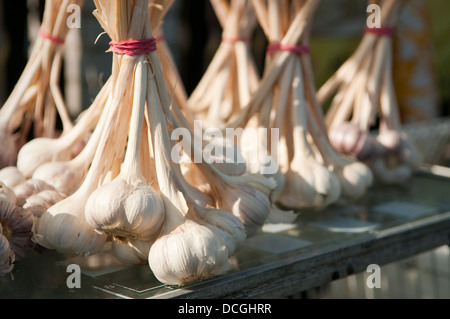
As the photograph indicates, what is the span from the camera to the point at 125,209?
57 cm

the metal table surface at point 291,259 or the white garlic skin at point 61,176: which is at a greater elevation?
the white garlic skin at point 61,176

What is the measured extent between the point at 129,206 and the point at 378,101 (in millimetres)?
629

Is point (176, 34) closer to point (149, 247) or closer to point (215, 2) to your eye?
point (215, 2)

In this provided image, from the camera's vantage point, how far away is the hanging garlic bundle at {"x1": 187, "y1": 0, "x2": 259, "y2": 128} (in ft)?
3.27

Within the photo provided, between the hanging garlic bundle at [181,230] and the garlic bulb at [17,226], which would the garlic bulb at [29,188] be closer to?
the garlic bulb at [17,226]

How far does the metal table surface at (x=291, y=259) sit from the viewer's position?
0.61m

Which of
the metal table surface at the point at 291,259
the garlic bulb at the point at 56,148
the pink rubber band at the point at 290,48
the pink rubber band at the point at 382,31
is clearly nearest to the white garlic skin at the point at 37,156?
the garlic bulb at the point at 56,148

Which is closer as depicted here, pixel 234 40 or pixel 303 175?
pixel 303 175

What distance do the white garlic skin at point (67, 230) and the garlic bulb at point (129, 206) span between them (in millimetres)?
21

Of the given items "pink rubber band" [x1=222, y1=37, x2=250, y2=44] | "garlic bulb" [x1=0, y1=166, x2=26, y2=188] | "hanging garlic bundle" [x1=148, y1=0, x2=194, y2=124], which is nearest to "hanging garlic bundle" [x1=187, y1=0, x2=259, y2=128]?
"pink rubber band" [x1=222, y1=37, x2=250, y2=44]

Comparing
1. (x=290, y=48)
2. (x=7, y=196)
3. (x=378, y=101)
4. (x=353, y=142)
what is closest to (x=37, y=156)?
(x=7, y=196)

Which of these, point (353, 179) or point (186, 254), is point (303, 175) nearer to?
point (353, 179)

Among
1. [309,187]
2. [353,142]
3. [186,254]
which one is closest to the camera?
[186,254]

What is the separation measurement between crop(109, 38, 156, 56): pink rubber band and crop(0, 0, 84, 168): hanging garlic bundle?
0.20m
